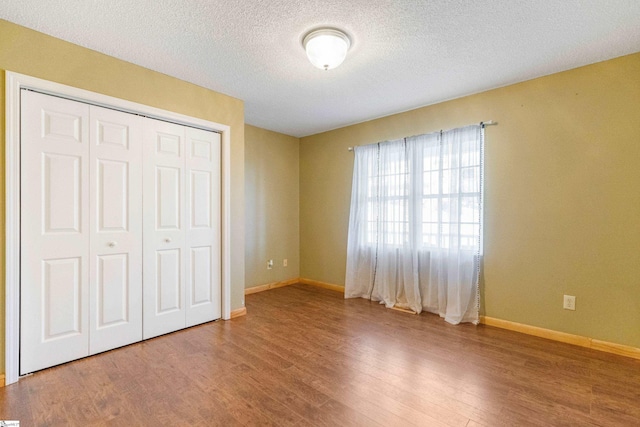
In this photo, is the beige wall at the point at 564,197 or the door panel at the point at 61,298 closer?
the door panel at the point at 61,298

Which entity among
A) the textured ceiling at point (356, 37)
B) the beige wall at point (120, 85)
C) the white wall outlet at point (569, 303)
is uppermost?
the textured ceiling at point (356, 37)

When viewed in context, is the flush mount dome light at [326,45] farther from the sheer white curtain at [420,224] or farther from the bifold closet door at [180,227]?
the sheer white curtain at [420,224]

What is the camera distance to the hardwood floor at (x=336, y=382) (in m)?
1.65

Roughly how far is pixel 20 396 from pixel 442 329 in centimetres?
335

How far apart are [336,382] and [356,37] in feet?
8.16

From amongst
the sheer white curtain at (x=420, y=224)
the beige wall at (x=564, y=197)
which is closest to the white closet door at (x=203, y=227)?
the sheer white curtain at (x=420, y=224)

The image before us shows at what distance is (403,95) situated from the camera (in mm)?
3219

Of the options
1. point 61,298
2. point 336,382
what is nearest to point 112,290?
point 61,298

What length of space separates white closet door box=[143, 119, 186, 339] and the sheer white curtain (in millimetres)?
2237

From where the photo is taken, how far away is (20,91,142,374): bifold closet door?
2070mm

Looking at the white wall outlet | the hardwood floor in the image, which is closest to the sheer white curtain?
the hardwood floor

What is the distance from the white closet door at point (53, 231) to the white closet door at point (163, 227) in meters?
0.45

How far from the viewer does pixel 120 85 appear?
8.10 ft

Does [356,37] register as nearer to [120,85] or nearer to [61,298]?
[120,85]
